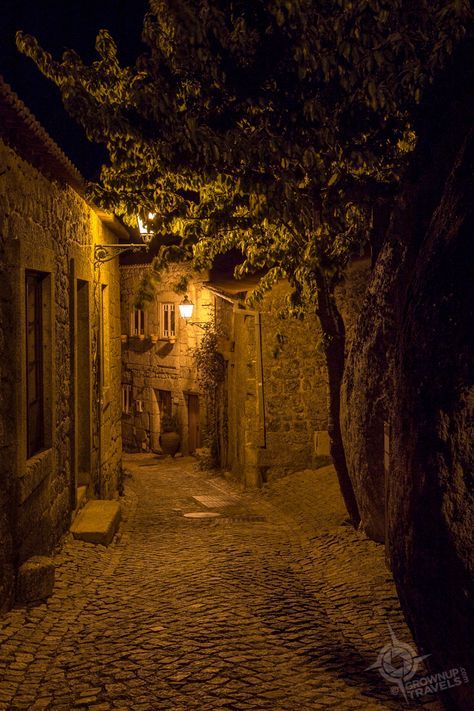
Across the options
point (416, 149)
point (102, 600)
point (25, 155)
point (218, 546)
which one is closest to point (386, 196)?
point (416, 149)

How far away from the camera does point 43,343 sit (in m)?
6.66

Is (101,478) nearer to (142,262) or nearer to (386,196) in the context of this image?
(386,196)

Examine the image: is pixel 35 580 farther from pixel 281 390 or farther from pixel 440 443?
pixel 281 390

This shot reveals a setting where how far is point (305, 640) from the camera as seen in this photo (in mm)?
4742

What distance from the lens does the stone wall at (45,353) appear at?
5.34 metres

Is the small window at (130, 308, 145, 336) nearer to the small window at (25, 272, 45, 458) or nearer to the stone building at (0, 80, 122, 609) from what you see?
the stone building at (0, 80, 122, 609)

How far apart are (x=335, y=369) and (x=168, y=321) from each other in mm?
11349

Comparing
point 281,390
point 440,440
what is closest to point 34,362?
point 440,440

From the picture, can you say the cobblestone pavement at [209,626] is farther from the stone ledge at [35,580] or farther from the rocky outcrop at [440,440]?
the rocky outcrop at [440,440]

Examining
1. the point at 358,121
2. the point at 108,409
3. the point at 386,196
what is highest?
the point at 358,121

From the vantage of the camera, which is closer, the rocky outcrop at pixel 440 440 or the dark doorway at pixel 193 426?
the rocky outcrop at pixel 440 440

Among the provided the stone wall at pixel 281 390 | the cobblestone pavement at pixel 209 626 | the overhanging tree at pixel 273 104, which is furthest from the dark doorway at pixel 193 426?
the overhanging tree at pixel 273 104

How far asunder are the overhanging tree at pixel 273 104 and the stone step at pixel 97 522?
2886 mm

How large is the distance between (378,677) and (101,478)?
249 inches
